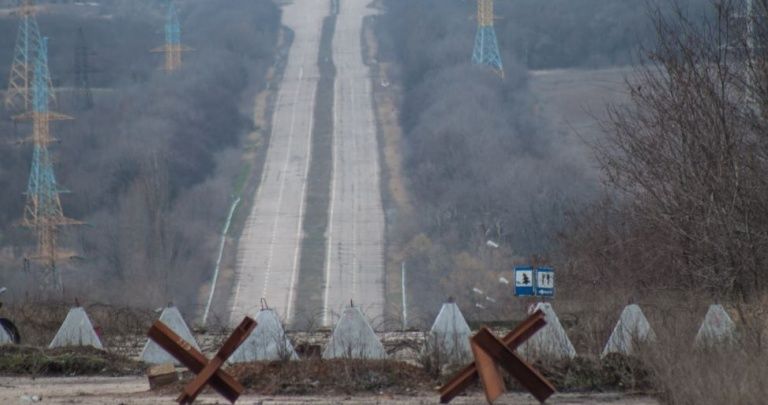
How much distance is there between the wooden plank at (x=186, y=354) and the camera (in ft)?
31.2

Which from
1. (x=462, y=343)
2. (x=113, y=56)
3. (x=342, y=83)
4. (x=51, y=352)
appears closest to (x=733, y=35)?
(x=462, y=343)

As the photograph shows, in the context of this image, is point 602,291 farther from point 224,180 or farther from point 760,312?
point 224,180

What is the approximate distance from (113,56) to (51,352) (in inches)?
1832

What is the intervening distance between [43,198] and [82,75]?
16.4 metres

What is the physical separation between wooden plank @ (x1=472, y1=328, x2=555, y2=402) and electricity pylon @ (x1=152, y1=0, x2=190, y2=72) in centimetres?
4702

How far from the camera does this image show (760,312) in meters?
12.7

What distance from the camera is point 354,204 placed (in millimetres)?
39781

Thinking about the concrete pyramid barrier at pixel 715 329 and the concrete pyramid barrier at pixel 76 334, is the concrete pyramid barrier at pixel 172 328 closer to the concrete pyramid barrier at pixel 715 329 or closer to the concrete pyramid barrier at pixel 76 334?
the concrete pyramid barrier at pixel 76 334

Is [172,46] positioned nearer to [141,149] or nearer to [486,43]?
[486,43]

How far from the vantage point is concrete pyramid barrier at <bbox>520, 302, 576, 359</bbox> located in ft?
35.8

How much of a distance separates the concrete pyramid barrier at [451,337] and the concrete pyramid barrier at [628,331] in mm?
1164

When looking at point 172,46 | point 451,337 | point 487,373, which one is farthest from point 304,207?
point 487,373

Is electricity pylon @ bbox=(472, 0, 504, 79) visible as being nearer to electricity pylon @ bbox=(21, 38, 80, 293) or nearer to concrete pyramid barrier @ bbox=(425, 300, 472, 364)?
electricity pylon @ bbox=(21, 38, 80, 293)

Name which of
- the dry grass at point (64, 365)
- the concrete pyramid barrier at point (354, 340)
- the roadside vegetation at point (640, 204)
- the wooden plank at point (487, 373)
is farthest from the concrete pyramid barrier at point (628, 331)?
the dry grass at point (64, 365)
